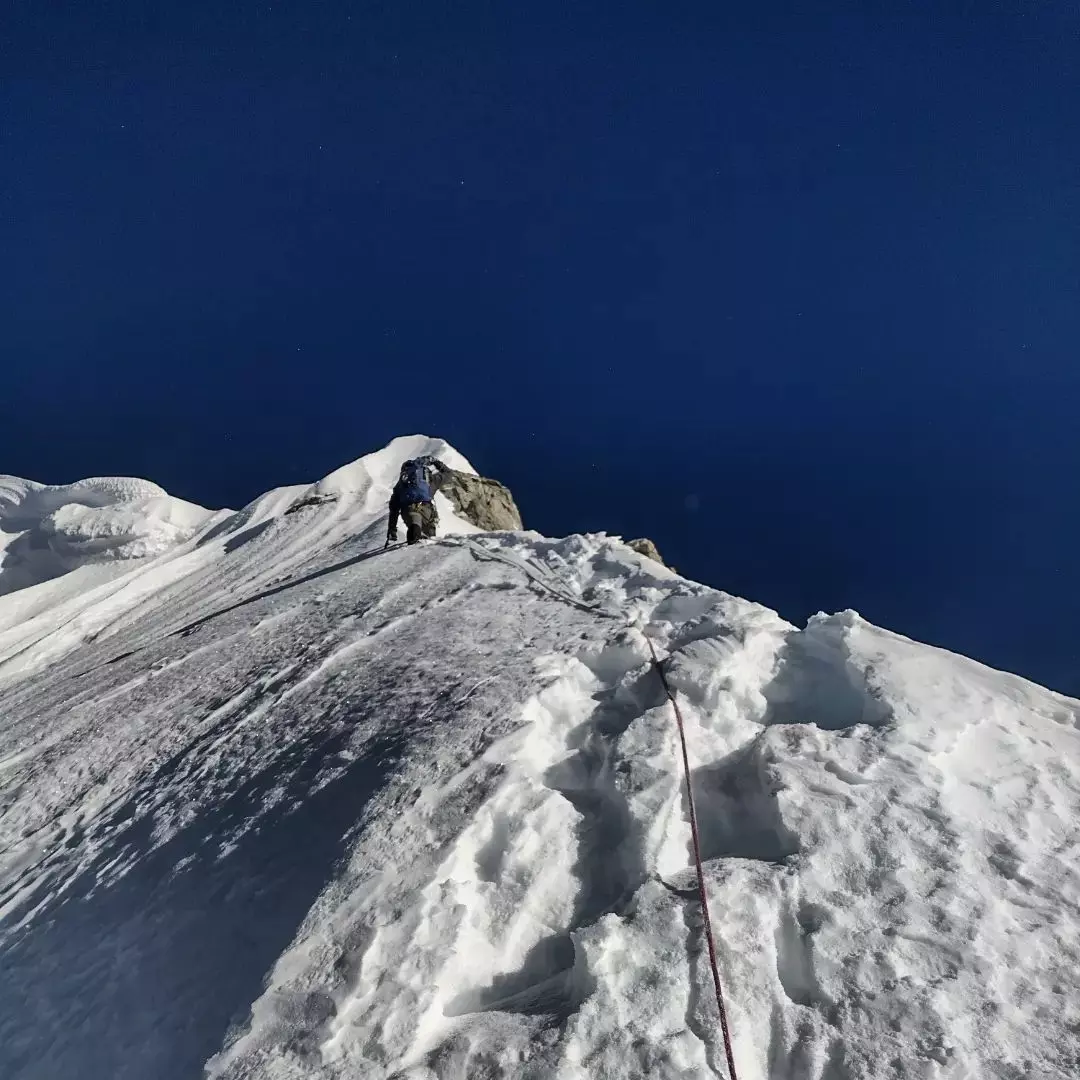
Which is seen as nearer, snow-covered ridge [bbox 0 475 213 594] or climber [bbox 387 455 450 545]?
climber [bbox 387 455 450 545]

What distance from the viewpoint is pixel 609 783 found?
5.51 meters

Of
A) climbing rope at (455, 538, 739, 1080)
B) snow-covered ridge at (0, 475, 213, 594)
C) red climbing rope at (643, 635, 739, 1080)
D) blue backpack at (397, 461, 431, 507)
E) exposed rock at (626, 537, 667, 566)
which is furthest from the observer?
snow-covered ridge at (0, 475, 213, 594)

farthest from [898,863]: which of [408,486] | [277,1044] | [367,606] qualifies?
[408,486]

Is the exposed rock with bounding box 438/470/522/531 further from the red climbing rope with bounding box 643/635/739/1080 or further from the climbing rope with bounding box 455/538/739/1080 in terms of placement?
the red climbing rope with bounding box 643/635/739/1080

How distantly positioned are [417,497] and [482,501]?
34.7 ft

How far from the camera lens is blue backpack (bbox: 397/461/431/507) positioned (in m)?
15.7

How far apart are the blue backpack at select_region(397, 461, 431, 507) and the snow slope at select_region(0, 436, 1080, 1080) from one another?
703 cm

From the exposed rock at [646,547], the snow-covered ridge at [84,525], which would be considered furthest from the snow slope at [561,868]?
the snow-covered ridge at [84,525]

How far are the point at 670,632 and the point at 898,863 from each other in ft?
13.2

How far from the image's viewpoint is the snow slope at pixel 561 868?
3.74 metres

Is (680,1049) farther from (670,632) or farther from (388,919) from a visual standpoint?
(670,632)

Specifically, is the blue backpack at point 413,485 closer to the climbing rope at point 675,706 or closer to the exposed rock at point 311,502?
the climbing rope at point 675,706

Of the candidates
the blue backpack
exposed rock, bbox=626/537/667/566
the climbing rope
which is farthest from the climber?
exposed rock, bbox=626/537/667/566

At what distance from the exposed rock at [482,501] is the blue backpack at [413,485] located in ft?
25.5
